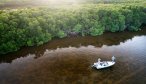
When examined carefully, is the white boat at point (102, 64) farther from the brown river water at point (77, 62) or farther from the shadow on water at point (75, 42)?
the shadow on water at point (75, 42)

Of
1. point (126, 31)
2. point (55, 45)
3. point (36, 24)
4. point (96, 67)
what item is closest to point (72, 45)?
point (55, 45)

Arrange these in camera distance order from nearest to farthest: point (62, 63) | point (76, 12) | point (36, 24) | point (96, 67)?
point (96, 67), point (62, 63), point (36, 24), point (76, 12)

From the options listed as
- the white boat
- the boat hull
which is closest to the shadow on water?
the white boat

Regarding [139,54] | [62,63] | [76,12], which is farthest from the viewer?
[76,12]

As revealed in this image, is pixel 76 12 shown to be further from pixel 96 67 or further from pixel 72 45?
pixel 96 67

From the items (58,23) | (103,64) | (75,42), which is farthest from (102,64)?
(58,23)

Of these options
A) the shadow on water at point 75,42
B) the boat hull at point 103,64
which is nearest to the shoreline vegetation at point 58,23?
the shadow on water at point 75,42

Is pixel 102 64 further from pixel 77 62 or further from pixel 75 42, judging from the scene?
pixel 75 42
